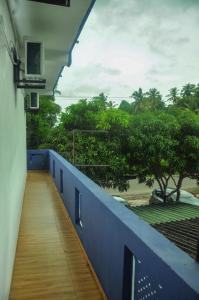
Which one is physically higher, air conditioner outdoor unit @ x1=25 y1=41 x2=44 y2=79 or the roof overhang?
the roof overhang

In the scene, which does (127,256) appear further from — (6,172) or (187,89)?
(187,89)

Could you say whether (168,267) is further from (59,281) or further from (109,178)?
(109,178)

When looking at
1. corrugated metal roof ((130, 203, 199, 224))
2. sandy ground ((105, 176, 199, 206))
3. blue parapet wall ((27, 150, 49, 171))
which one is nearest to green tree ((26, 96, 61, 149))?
blue parapet wall ((27, 150, 49, 171))

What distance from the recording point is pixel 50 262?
10.9 ft

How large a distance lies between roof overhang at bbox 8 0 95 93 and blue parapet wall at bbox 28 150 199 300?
1789 mm

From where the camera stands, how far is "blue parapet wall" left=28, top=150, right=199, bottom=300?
1.39 meters

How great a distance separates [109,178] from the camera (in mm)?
10422

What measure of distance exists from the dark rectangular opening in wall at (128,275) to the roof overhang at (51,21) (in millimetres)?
1996

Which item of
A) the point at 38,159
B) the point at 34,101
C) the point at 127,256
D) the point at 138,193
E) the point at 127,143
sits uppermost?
the point at 34,101

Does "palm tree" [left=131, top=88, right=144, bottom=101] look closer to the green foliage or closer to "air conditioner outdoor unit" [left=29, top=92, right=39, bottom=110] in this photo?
the green foliage

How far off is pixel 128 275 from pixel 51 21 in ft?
9.32

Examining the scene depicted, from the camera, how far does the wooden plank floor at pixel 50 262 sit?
9.04 feet

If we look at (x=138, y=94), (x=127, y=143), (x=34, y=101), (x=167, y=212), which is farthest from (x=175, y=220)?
(x=138, y=94)

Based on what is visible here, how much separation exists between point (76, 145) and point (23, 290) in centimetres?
830
